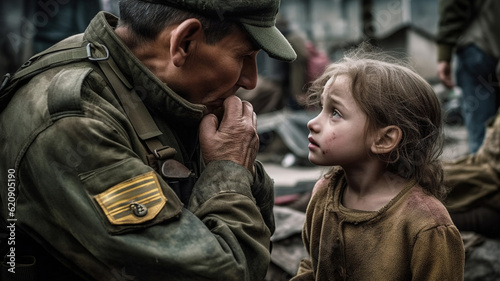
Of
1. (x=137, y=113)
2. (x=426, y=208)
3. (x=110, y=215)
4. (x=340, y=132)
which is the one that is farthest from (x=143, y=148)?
(x=426, y=208)

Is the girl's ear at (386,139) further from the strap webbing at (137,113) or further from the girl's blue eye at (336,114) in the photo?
the strap webbing at (137,113)

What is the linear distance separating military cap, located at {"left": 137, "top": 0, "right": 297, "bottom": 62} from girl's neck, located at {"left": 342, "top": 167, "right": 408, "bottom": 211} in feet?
1.74

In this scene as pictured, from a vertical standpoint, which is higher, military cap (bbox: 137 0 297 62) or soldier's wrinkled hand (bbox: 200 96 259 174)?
military cap (bbox: 137 0 297 62)

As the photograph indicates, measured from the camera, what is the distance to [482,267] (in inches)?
162

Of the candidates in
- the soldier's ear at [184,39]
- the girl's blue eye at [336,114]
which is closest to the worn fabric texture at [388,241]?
the girl's blue eye at [336,114]

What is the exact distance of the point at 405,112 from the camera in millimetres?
2523

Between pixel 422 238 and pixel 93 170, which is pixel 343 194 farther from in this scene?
pixel 93 170

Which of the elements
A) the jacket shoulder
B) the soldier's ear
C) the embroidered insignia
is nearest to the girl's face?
the soldier's ear

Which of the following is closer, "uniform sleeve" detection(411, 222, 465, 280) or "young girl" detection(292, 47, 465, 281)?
"uniform sleeve" detection(411, 222, 465, 280)

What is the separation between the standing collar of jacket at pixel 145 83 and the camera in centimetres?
229

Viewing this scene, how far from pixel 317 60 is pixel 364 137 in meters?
8.33

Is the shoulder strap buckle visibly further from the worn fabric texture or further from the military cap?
the worn fabric texture

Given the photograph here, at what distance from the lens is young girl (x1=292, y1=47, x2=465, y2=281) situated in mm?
2443

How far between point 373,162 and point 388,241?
1.07ft
